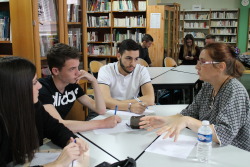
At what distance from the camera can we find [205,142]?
1249mm

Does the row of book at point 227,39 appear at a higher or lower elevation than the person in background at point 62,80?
higher

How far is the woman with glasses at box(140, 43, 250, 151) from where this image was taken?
57.1 inches

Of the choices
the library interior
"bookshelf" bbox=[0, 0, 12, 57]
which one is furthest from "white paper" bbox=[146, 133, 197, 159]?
"bookshelf" bbox=[0, 0, 12, 57]

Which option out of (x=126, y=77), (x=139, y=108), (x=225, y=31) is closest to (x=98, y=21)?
(x=126, y=77)

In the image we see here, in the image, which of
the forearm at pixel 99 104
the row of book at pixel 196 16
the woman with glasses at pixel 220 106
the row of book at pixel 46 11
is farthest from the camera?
the row of book at pixel 196 16

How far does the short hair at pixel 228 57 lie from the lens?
166cm

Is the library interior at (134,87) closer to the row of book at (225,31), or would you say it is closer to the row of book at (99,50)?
the row of book at (99,50)

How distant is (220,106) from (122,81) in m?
1.21

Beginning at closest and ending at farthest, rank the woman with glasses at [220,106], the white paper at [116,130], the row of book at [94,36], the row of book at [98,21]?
the woman with glasses at [220,106]
the white paper at [116,130]
the row of book at [98,21]
the row of book at [94,36]

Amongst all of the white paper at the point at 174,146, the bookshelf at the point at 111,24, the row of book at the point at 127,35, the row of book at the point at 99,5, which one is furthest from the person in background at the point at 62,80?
the row of book at the point at 99,5

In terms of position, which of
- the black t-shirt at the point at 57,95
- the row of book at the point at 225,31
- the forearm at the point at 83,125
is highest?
the row of book at the point at 225,31

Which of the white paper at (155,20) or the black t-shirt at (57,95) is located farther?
the white paper at (155,20)

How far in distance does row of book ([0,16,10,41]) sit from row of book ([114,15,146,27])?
3.79m

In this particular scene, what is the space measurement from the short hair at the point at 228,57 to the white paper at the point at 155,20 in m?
4.60
